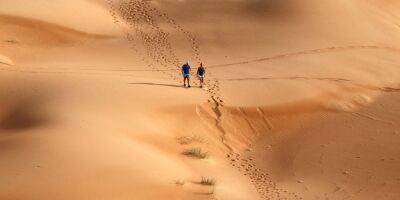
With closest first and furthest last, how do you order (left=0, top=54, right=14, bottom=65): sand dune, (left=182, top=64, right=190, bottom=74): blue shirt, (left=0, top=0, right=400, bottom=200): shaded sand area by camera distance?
(left=0, top=0, right=400, bottom=200): shaded sand area, (left=182, top=64, right=190, bottom=74): blue shirt, (left=0, top=54, right=14, bottom=65): sand dune

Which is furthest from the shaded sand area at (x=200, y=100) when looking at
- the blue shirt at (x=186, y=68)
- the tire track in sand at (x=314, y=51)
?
the blue shirt at (x=186, y=68)

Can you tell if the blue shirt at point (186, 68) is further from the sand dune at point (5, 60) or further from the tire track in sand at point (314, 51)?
the sand dune at point (5, 60)

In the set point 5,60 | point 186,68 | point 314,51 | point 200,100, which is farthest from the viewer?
point 314,51

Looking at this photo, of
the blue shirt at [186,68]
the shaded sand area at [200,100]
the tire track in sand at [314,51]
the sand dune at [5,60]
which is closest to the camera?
the shaded sand area at [200,100]

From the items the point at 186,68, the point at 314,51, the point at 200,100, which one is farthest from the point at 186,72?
the point at 314,51

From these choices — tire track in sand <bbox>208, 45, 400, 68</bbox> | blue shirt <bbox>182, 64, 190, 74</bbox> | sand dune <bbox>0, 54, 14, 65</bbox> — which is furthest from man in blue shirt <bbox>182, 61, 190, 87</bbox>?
sand dune <bbox>0, 54, 14, 65</bbox>

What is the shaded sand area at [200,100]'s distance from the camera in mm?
12570

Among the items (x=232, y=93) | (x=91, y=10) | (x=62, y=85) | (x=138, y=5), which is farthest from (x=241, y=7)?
(x=62, y=85)

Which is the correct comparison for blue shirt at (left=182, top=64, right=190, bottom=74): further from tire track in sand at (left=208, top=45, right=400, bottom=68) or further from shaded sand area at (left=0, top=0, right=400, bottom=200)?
tire track in sand at (left=208, top=45, right=400, bottom=68)

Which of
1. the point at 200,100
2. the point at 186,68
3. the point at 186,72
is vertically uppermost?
the point at 186,68

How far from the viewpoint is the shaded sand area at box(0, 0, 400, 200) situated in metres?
12.6

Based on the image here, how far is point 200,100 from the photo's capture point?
17.6 meters

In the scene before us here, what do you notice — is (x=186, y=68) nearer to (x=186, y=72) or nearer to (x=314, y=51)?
(x=186, y=72)

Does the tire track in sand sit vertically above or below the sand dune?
above
